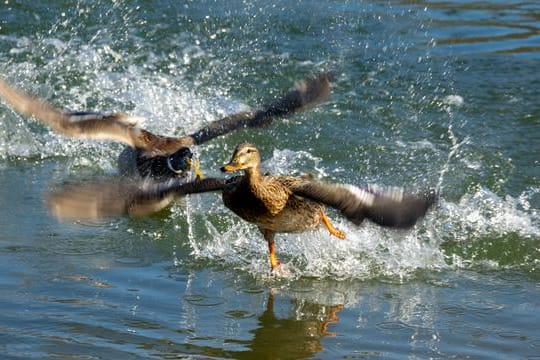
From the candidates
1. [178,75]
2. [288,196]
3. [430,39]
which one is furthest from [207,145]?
[430,39]

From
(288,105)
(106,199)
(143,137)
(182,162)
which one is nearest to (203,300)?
(106,199)

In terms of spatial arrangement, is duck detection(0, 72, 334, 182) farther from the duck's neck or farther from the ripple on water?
the ripple on water

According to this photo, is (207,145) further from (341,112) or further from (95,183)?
(95,183)

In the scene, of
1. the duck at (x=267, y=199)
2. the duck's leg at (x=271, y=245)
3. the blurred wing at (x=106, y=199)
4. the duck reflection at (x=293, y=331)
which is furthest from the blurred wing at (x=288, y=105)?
the duck reflection at (x=293, y=331)

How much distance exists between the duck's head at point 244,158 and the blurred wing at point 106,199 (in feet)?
1.28

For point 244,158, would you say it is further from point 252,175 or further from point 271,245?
point 271,245

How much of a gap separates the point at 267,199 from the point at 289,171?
2354 mm

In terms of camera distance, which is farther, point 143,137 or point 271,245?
point 143,137

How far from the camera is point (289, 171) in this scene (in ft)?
30.2

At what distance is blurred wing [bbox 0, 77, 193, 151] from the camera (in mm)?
8539

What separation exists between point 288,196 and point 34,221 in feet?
7.36

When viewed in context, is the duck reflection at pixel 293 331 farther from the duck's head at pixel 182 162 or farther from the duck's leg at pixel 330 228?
the duck's head at pixel 182 162

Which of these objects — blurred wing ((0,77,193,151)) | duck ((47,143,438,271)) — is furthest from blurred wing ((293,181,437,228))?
blurred wing ((0,77,193,151))

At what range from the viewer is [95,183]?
21.0ft
